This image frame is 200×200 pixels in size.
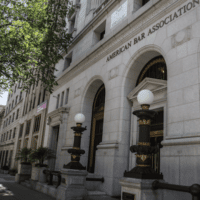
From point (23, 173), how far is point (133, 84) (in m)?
11.5

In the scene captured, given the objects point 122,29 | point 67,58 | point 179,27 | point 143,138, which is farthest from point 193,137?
point 67,58

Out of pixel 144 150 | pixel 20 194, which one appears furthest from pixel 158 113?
pixel 20 194

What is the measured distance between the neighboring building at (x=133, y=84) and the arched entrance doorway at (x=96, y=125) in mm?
66

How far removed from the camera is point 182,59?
7.90 meters

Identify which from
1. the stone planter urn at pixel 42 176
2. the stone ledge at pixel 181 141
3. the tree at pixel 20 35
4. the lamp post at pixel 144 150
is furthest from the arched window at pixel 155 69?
the stone planter urn at pixel 42 176

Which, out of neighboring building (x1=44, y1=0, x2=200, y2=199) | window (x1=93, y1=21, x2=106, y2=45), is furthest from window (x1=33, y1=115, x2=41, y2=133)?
window (x1=93, y1=21, x2=106, y2=45)

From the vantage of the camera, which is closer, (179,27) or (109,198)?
(179,27)

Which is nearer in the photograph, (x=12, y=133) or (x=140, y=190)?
(x=140, y=190)

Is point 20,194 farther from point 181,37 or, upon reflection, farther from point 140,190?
point 181,37

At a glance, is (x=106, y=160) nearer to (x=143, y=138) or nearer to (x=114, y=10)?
(x=143, y=138)

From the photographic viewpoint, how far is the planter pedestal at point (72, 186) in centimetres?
858

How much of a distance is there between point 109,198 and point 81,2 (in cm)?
1733

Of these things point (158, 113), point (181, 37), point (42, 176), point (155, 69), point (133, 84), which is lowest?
point (42, 176)

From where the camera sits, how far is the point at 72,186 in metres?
8.73
